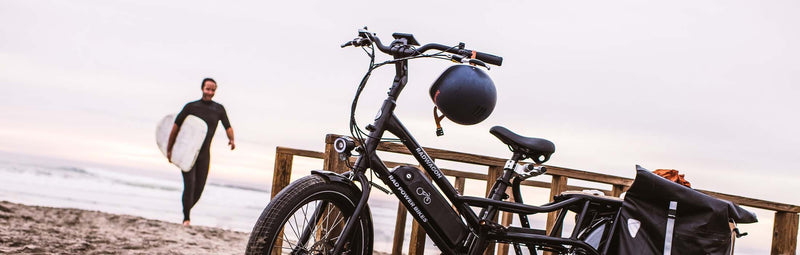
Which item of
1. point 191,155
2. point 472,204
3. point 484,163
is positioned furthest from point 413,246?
point 191,155

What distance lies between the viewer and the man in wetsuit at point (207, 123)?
9523 mm

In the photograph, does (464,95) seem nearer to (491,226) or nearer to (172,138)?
(491,226)

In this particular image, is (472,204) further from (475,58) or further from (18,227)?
(18,227)

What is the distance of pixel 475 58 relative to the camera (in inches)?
124

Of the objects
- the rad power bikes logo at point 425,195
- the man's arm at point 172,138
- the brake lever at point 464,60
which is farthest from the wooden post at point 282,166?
the man's arm at point 172,138

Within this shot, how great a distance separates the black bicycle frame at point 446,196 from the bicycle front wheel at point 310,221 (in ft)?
0.23

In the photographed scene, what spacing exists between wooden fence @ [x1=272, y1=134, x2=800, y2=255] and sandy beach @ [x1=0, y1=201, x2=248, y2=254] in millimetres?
3440

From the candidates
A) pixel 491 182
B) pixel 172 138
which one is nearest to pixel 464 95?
pixel 491 182

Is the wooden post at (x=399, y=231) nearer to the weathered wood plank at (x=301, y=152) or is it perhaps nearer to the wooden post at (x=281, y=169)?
the weathered wood plank at (x=301, y=152)

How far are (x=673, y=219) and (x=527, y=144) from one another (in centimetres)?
69

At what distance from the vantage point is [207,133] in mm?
9461

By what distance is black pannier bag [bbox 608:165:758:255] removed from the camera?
3.47 metres

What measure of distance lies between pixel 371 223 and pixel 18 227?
6.71 m

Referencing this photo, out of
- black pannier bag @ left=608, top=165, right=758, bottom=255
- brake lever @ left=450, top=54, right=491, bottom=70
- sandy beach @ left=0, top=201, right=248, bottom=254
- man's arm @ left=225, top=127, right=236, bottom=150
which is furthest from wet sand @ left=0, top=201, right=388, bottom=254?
black pannier bag @ left=608, top=165, right=758, bottom=255
